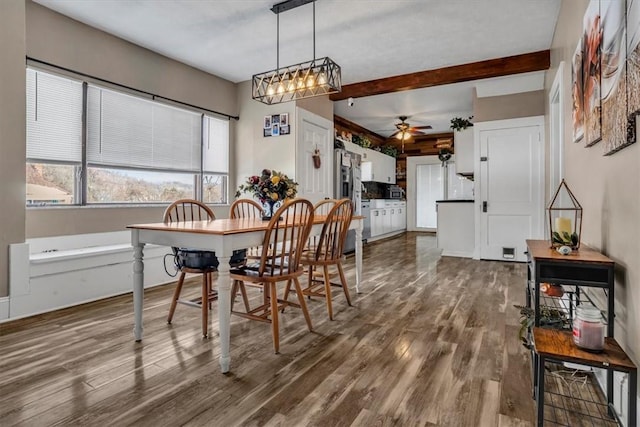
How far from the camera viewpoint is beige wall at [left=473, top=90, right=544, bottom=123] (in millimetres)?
5059

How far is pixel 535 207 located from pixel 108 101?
560 cm

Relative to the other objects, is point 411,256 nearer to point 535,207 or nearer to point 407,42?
point 535,207

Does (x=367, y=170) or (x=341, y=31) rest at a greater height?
(x=341, y=31)

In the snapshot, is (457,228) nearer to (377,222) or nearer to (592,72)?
(377,222)

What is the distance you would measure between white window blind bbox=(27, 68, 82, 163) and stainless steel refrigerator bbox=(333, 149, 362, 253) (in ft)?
12.4

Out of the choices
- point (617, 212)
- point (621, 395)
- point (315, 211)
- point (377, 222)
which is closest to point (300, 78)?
point (315, 211)

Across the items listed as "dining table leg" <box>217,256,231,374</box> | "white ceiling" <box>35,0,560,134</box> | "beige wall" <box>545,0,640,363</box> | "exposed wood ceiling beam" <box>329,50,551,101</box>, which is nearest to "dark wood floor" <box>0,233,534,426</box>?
"dining table leg" <box>217,256,231,374</box>

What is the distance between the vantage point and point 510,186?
17.1 ft

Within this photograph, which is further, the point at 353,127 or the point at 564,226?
the point at 353,127

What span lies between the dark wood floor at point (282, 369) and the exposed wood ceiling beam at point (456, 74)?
9.53 ft

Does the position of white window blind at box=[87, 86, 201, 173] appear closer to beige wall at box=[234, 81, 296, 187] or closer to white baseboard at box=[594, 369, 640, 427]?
beige wall at box=[234, 81, 296, 187]

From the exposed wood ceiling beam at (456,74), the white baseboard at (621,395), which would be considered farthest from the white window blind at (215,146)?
the white baseboard at (621,395)

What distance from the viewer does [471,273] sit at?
453cm

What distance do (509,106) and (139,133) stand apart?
507 centimetres
